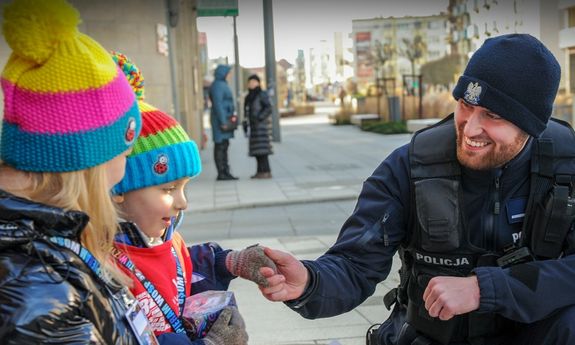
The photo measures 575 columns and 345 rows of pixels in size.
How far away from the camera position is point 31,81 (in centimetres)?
155

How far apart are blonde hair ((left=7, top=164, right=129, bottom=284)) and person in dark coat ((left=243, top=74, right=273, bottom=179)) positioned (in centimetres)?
994

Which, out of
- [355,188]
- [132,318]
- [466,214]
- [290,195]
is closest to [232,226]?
[290,195]

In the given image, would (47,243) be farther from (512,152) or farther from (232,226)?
(232,226)

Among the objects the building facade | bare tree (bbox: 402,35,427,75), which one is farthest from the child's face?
the building facade

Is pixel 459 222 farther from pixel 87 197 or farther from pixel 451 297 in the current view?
pixel 87 197

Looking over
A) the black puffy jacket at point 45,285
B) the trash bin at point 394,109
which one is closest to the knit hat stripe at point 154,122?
the black puffy jacket at point 45,285

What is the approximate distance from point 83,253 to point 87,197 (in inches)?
5.5

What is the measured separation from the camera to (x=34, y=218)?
4.71ft

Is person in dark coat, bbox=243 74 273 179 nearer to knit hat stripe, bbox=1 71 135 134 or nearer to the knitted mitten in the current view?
the knitted mitten

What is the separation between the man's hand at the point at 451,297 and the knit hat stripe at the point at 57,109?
46.8 inches

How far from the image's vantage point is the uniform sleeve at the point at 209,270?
243cm

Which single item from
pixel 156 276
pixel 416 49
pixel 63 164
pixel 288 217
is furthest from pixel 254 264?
pixel 416 49

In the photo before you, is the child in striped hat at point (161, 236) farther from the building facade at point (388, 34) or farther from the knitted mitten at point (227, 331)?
the building facade at point (388, 34)

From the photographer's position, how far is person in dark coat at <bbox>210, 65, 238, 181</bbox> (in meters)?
11.8
